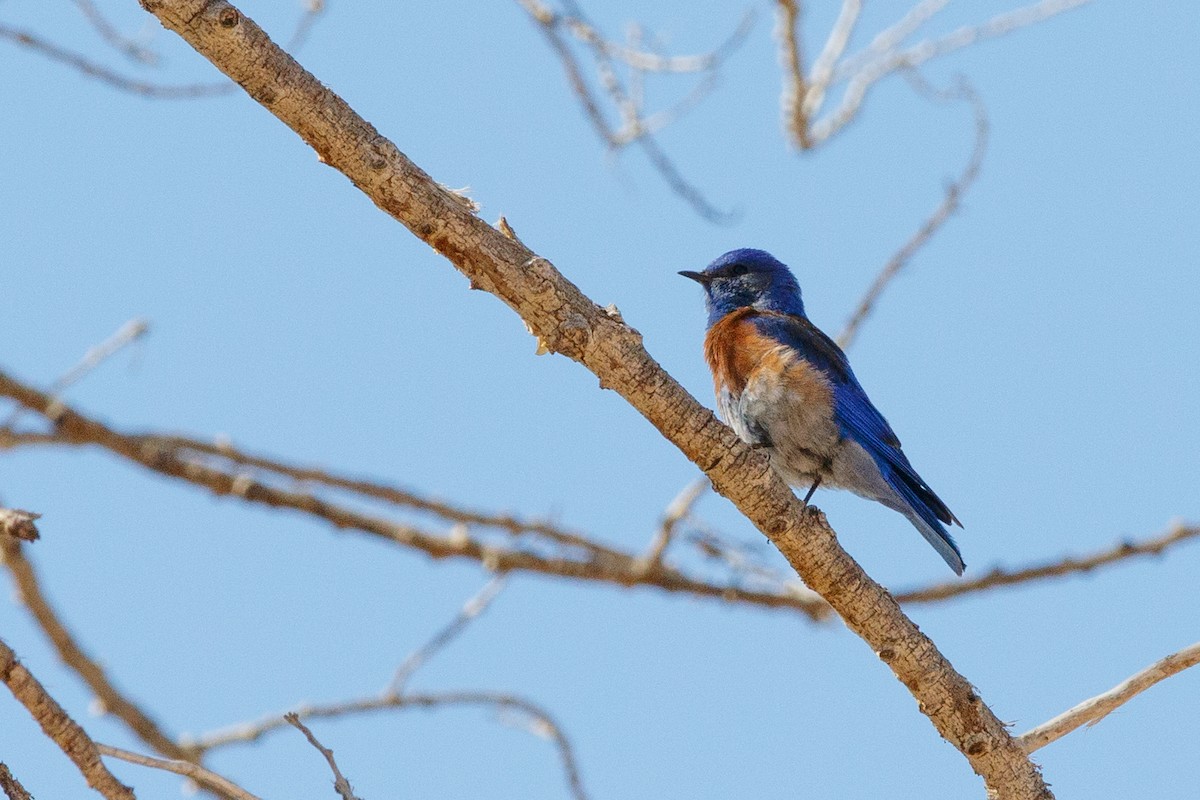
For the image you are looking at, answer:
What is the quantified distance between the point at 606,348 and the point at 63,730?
1.57m

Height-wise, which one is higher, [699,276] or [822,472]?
[699,276]

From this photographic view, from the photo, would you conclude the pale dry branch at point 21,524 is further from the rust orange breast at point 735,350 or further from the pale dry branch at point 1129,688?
the rust orange breast at point 735,350

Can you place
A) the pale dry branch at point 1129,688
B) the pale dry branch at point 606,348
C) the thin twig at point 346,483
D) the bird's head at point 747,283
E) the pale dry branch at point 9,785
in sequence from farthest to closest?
the bird's head at point 747,283
the thin twig at point 346,483
the pale dry branch at point 1129,688
the pale dry branch at point 606,348
the pale dry branch at point 9,785

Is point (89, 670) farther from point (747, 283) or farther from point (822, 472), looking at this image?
point (747, 283)

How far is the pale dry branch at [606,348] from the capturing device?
3332 millimetres

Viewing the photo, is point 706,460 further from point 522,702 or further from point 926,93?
point 926,93

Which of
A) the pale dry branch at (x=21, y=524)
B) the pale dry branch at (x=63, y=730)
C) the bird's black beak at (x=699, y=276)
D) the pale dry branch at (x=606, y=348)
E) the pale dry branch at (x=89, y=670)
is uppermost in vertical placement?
the bird's black beak at (x=699, y=276)

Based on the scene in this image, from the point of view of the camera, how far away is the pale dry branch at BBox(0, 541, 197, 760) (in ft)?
17.5

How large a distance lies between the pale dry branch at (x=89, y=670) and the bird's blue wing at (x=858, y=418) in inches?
121

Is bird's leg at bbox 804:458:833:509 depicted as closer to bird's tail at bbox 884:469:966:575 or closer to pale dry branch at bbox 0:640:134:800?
bird's tail at bbox 884:469:966:575

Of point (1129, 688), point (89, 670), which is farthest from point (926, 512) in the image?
point (89, 670)

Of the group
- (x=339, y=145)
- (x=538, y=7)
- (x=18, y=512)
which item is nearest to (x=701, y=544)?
(x=538, y=7)

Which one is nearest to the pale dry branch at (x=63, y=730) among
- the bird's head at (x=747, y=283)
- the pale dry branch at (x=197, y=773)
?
the pale dry branch at (x=197, y=773)

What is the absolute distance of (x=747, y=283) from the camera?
7617 mm
